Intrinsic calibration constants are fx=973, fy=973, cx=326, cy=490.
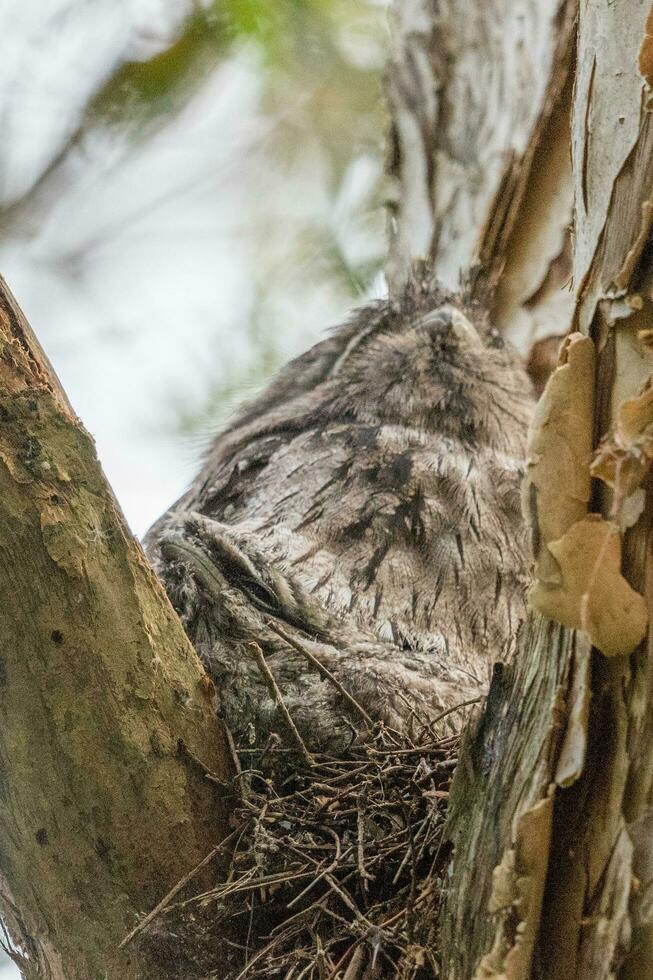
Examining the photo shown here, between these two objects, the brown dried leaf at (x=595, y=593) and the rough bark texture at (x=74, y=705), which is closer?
the brown dried leaf at (x=595, y=593)

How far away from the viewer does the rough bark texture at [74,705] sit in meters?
1.48

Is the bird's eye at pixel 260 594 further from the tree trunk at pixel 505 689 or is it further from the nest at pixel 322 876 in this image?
the tree trunk at pixel 505 689

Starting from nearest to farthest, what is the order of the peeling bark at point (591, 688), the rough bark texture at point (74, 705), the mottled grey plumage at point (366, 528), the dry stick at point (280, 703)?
1. the peeling bark at point (591, 688)
2. the rough bark texture at point (74, 705)
3. the dry stick at point (280, 703)
4. the mottled grey plumage at point (366, 528)

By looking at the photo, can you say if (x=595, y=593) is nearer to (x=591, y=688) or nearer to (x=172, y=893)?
(x=591, y=688)

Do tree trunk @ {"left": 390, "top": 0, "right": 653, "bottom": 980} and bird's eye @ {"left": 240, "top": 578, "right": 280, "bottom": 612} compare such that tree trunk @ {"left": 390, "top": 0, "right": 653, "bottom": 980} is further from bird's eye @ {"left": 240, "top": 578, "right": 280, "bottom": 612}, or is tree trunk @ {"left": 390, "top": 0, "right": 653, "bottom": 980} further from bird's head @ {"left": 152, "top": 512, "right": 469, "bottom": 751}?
bird's eye @ {"left": 240, "top": 578, "right": 280, "bottom": 612}

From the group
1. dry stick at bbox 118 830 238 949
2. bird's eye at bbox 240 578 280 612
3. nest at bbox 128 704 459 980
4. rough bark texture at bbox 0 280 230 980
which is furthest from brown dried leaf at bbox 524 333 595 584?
bird's eye at bbox 240 578 280 612

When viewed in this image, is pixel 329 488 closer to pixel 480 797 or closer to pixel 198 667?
pixel 198 667

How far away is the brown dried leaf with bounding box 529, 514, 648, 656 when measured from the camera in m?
1.10

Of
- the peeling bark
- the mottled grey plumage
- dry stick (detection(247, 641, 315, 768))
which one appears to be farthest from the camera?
the mottled grey plumage

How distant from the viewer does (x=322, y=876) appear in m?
1.67

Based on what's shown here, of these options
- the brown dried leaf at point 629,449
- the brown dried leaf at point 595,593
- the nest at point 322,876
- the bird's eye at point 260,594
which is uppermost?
the bird's eye at point 260,594

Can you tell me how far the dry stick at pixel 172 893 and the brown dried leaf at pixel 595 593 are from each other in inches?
31.7

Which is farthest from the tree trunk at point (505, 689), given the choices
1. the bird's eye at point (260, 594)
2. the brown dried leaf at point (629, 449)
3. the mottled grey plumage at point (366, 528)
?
the bird's eye at point (260, 594)

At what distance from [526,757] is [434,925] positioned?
1.48 ft
